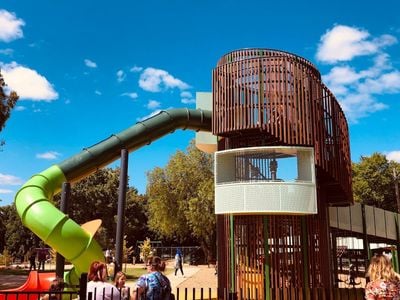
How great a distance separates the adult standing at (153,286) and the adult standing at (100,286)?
0.30 meters

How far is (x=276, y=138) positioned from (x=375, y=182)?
129 ft

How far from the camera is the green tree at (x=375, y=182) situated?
160ft

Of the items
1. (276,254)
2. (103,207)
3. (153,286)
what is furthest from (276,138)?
(103,207)

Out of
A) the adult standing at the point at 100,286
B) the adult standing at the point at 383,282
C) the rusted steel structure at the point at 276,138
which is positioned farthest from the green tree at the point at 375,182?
the adult standing at the point at 100,286

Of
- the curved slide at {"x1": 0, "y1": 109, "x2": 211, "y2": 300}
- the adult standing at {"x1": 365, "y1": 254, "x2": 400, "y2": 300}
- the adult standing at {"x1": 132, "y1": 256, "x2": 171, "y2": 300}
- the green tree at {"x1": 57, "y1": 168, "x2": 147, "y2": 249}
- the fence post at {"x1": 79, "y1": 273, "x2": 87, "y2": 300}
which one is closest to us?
the adult standing at {"x1": 365, "y1": 254, "x2": 400, "y2": 300}

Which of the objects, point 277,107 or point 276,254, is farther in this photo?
point 277,107

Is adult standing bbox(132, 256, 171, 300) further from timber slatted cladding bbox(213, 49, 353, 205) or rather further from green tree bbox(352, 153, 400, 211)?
green tree bbox(352, 153, 400, 211)

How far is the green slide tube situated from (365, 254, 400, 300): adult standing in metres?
10.3

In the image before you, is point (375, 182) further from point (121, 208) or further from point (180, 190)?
point (121, 208)

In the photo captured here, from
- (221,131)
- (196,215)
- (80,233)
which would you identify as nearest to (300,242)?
(221,131)

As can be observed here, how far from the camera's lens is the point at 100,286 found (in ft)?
18.6

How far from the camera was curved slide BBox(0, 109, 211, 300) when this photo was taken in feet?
44.9

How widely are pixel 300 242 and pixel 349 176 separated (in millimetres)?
3996

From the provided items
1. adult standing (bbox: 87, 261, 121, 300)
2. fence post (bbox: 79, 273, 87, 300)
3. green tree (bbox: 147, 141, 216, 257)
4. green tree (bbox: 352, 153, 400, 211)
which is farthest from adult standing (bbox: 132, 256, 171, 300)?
green tree (bbox: 352, 153, 400, 211)
